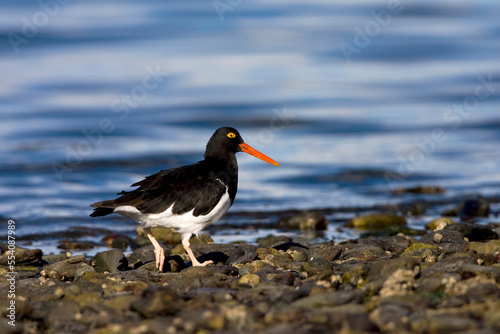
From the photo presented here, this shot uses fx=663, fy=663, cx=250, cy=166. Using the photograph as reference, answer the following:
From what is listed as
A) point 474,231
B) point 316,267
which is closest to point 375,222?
point 474,231

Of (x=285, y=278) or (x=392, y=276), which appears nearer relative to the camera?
(x=392, y=276)

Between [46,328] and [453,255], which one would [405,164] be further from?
[46,328]

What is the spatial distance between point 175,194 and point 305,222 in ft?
12.0

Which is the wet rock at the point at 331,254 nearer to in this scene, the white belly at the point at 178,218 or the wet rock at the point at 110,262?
the white belly at the point at 178,218

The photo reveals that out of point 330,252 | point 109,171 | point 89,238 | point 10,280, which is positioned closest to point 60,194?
point 109,171

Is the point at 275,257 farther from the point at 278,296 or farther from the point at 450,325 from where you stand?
the point at 450,325

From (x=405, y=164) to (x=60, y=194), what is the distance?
6.82 meters

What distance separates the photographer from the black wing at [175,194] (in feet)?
20.9

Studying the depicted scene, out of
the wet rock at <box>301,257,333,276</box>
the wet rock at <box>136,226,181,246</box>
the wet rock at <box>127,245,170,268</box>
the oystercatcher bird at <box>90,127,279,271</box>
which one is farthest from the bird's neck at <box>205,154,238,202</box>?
the wet rock at <box>136,226,181,246</box>

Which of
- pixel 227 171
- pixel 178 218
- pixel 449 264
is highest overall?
pixel 227 171

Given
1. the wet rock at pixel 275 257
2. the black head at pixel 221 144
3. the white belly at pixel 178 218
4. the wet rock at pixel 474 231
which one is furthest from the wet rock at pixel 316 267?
the wet rock at pixel 474 231

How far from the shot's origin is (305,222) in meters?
9.73

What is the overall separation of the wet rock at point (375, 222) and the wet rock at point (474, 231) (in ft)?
6.94

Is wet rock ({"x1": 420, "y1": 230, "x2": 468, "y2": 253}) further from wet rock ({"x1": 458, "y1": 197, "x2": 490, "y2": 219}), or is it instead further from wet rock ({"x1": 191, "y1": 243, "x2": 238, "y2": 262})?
wet rock ({"x1": 458, "y1": 197, "x2": 490, "y2": 219})
